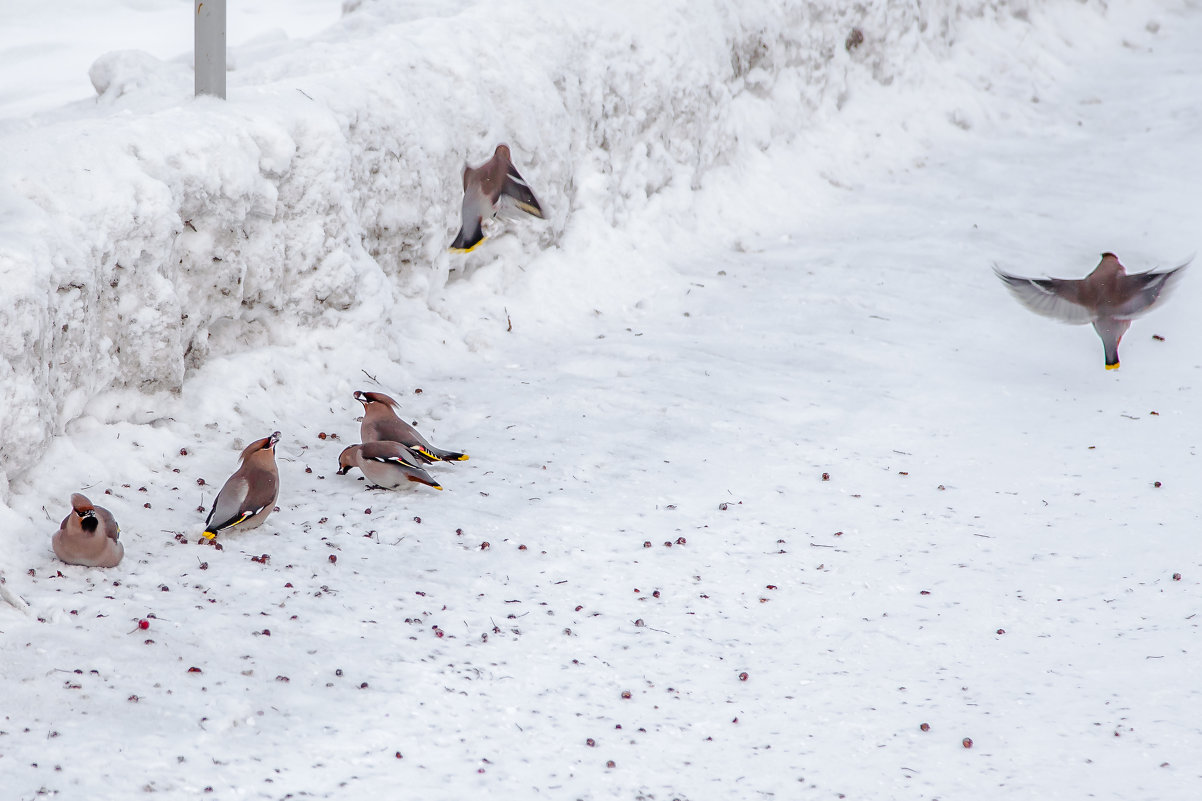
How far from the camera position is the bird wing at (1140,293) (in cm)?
684

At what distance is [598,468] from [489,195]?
1960 millimetres

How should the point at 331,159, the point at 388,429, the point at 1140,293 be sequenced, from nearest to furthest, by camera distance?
1. the point at 388,429
2. the point at 331,159
3. the point at 1140,293

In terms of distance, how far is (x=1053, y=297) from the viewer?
7.07m

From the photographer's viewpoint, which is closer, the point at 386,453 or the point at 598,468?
the point at 386,453

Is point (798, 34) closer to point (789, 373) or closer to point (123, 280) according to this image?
point (789, 373)

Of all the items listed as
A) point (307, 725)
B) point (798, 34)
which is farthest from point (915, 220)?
point (307, 725)

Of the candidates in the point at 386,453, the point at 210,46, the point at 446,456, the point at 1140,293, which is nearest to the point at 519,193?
the point at 210,46

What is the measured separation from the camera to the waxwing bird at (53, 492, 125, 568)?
4.02 metres

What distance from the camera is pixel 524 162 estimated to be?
23.7 ft

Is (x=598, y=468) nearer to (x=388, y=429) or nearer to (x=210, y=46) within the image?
(x=388, y=429)

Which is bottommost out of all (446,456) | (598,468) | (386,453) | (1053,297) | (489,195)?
(598,468)

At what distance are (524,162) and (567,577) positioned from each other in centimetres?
333

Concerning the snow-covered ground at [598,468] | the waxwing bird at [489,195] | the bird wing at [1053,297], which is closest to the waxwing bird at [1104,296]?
the bird wing at [1053,297]

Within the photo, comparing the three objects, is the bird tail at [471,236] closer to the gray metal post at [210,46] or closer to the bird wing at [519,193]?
the bird wing at [519,193]
